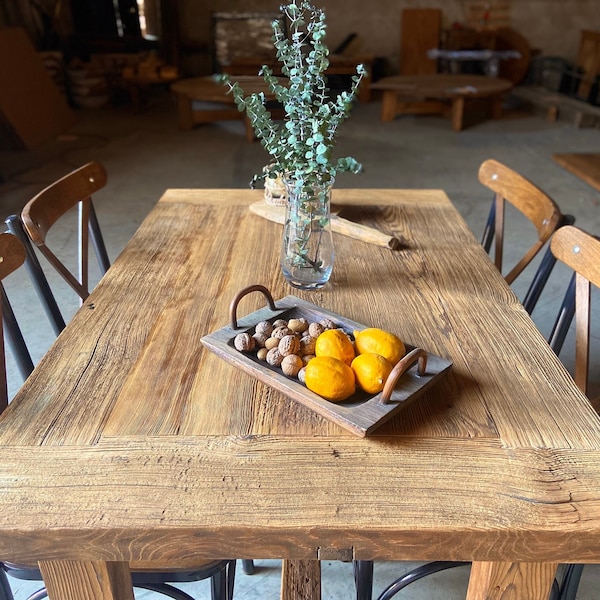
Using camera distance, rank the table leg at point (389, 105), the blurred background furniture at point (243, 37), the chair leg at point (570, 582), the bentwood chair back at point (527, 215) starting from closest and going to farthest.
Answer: the chair leg at point (570, 582) < the bentwood chair back at point (527, 215) < the table leg at point (389, 105) < the blurred background furniture at point (243, 37)

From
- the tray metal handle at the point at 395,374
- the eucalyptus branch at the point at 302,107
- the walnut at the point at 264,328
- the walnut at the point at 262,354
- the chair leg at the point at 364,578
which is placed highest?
the eucalyptus branch at the point at 302,107

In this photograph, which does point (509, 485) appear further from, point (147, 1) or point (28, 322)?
point (147, 1)

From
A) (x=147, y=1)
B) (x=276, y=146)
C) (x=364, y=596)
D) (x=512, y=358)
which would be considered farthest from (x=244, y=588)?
(x=147, y=1)

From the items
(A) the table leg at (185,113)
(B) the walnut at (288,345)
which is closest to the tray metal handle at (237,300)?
(B) the walnut at (288,345)

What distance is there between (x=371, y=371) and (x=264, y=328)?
0.77ft

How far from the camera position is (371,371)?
831mm

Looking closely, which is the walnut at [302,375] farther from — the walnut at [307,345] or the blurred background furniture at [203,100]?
the blurred background furniture at [203,100]

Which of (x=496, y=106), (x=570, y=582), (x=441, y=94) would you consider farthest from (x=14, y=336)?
(x=496, y=106)

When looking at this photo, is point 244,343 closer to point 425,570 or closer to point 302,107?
point 302,107

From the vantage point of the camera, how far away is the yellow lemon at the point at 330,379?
2.68 feet

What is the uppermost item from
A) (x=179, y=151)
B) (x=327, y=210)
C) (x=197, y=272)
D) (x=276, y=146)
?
(x=276, y=146)

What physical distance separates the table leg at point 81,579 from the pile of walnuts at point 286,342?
1.20ft

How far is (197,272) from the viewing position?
128cm

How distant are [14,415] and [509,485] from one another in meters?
0.70
